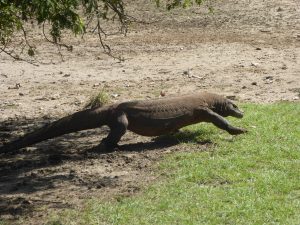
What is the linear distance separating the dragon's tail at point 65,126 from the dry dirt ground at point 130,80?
0.21 metres

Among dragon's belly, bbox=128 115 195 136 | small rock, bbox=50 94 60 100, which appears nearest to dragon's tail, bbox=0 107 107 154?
dragon's belly, bbox=128 115 195 136

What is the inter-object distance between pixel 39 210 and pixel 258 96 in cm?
577

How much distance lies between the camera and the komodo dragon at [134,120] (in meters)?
8.16

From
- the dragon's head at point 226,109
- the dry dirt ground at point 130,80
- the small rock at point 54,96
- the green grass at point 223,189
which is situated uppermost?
the dragon's head at point 226,109

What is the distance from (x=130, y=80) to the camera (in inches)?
510

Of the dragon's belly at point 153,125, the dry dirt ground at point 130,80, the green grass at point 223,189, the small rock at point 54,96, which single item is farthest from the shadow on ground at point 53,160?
the small rock at point 54,96

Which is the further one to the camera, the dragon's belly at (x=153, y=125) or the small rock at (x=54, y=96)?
the small rock at (x=54, y=96)

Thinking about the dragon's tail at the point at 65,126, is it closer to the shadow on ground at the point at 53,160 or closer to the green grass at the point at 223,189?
the shadow on ground at the point at 53,160

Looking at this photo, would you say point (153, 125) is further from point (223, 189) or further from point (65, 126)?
point (223, 189)

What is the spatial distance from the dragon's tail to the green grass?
1072 millimetres

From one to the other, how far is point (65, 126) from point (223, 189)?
8.36 feet

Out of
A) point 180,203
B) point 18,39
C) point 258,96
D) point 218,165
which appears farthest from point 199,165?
point 18,39

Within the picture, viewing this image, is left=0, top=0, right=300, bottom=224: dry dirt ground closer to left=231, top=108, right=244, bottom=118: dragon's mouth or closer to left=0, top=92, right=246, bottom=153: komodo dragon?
left=0, top=92, right=246, bottom=153: komodo dragon

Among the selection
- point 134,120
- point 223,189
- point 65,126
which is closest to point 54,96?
point 65,126
